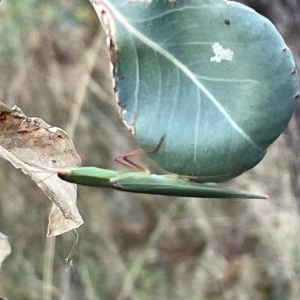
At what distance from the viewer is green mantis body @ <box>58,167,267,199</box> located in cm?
49

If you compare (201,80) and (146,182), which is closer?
(201,80)

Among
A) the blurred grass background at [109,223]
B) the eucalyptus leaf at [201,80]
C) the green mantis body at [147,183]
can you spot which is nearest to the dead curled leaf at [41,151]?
the green mantis body at [147,183]

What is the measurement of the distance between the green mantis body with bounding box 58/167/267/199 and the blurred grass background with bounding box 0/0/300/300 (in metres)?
1.45

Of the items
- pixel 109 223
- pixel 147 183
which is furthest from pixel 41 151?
pixel 109 223

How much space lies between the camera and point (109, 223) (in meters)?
2.35

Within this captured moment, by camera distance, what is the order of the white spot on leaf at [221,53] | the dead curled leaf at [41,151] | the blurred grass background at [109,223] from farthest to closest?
the blurred grass background at [109,223], the dead curled leaf at [41,151], the white spot on leaf at [221,53]

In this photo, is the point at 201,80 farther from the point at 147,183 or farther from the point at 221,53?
the point at 147,183

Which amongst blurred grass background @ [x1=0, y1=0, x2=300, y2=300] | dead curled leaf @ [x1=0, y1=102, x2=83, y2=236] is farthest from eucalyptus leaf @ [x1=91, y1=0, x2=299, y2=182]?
blurred grass background @ [x1=0, y1=0, x2=300, y2=300]

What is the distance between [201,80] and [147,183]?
17 cm

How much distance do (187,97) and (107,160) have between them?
192 centimetres

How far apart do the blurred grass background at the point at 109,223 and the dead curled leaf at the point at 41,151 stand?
1518mm

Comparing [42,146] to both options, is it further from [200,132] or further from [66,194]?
[200,132]

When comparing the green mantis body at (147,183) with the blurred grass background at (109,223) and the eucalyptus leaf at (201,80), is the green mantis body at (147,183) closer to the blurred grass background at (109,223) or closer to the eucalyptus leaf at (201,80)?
the eucalyptus leaf at (201,80)

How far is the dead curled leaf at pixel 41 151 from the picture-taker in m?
0.47
